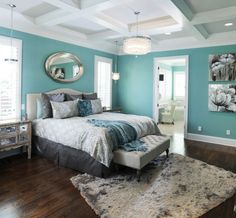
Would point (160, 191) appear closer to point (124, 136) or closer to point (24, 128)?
point (124, 136)

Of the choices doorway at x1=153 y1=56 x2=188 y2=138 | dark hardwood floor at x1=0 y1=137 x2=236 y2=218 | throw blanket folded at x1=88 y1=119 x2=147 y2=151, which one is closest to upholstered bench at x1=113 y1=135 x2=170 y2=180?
throw blanket folded at x1=88 y1=119 x2=147 y2=151

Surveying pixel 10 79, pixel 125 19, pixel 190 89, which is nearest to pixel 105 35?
pixel 125 19

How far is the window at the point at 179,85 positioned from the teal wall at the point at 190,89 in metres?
4.37

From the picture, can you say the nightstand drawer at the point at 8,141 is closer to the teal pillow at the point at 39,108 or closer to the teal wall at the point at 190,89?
the teal pillow at the point at 39,108

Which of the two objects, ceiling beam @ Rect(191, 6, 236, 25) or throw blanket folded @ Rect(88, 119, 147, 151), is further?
ceiling beam @ Rect(191, 6, 236, 25)

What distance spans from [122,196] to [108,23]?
10.5 feet

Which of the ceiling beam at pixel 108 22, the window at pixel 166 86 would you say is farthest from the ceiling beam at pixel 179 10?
the window at pixel 166 86

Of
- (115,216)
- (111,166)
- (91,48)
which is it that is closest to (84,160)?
(111,166)

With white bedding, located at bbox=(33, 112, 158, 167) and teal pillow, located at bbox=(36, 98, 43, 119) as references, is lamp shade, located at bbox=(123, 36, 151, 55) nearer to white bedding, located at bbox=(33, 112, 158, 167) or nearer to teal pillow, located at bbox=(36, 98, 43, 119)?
white bedding, located at bbox=(33, 112, 158, 167)

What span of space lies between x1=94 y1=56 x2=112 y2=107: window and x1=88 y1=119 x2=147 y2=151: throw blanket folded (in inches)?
113

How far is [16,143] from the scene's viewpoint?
12.2 feet

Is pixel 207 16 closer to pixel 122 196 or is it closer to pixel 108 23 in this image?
pixel 108 23

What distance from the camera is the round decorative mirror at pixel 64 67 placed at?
4812 mm

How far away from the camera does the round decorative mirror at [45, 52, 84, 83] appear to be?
4812mm
